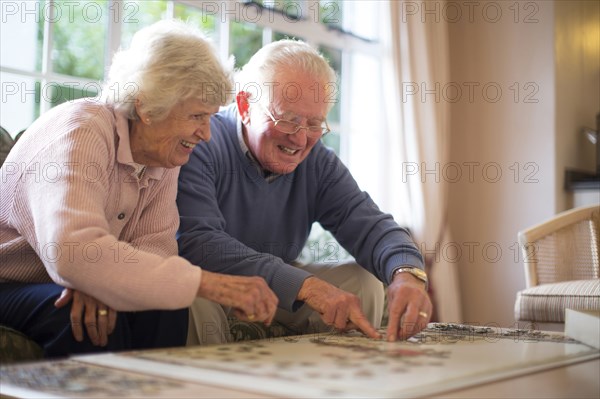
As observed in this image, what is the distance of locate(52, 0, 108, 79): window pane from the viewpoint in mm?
2984

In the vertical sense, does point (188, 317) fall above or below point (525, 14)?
below

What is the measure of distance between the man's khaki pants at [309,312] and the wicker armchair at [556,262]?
3.08 feet

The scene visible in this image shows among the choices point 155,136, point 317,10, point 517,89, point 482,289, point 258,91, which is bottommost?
point 482,289

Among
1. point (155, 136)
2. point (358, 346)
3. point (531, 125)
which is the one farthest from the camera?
point (531, 125)

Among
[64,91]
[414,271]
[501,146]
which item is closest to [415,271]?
[414,271]

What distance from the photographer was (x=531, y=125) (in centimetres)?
432

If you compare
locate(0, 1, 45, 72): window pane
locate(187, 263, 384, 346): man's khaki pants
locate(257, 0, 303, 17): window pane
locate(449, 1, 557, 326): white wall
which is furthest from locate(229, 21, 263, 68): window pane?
locate(187, 263, 384, 346): man's khaki pants

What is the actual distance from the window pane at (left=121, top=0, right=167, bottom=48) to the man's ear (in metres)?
1.06

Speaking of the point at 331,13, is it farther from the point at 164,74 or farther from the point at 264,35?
the point at 164,74

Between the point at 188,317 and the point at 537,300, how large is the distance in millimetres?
1653

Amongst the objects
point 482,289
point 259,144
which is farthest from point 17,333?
point 482,289

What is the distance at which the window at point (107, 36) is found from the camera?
2834 millimetres

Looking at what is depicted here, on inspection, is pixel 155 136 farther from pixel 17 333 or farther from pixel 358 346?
pixel 358 346

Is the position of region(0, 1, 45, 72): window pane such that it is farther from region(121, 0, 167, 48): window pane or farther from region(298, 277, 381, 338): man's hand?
region(298, 277, 381, 338): man's hand
